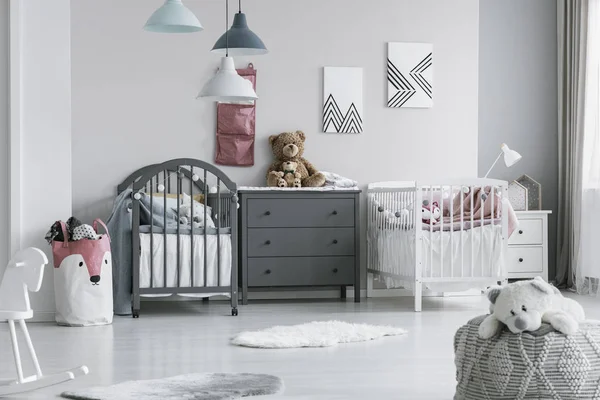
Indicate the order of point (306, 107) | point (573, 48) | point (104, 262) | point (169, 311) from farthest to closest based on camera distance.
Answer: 1. point (573, 48)
2. point (306, 107)
3. point (169, 311)
4. point (104, 262)

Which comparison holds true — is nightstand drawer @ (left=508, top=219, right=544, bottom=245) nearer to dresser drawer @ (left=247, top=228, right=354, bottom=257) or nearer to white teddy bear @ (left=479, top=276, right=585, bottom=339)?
dresser drawer @ (left=247, top=228, right=354, bottom=257)

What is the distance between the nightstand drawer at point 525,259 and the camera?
6.40 metres

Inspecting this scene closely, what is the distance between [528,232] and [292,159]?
5.80ft

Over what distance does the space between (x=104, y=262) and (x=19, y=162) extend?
26.9 inches

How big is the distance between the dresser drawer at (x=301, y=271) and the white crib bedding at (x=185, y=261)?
373mm

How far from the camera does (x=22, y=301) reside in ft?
10.2

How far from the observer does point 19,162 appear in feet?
15.9

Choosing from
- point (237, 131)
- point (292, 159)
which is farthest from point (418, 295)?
point (237, 131)

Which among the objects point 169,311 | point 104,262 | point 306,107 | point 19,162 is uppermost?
point 306,107

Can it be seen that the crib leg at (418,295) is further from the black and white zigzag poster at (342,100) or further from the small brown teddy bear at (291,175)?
the black and white zigzag poster at (342,100)

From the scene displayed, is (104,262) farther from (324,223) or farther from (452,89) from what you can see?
(452,89)

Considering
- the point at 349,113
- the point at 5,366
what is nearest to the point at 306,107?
the point at 349,113

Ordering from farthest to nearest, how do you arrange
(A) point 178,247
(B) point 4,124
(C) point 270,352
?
(A) point 178,247 → (B) point 4,124 → (C) point 270,352

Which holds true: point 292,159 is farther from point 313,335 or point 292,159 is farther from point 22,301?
point 22,301
